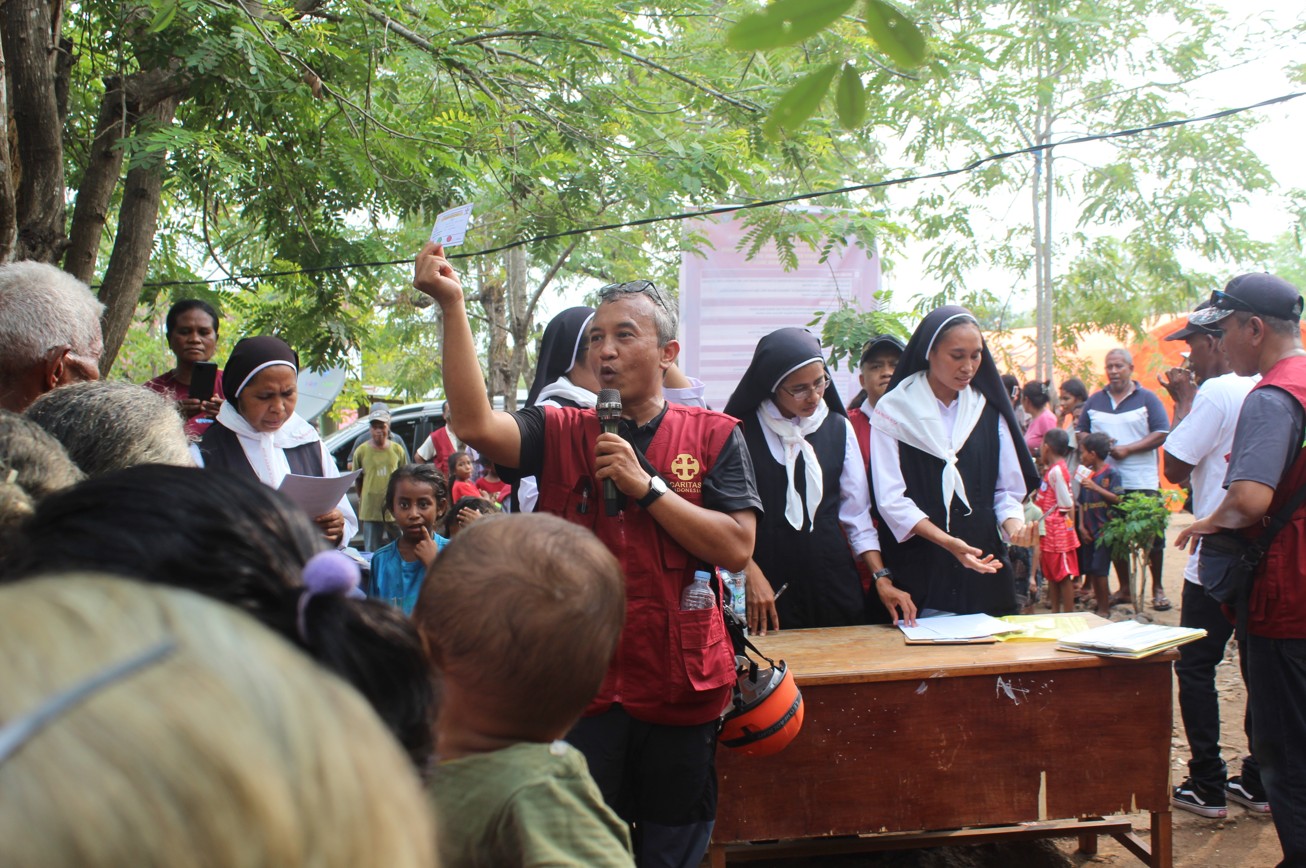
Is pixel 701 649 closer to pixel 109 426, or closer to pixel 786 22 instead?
pixel 109 426

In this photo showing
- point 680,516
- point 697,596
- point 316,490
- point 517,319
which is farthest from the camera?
point 517,319

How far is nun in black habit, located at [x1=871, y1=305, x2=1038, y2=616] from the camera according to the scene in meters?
4.15

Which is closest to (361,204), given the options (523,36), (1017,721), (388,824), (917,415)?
(523,36)

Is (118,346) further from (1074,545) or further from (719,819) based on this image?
(1074,545)

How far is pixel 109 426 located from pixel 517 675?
86 cm

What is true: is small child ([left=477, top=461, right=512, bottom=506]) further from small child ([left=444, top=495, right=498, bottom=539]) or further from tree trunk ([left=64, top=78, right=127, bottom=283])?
tree trunk ([left=64, top=78, right=127, bottom=283])

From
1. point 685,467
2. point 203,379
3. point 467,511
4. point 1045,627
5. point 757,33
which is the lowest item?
point 1045,627

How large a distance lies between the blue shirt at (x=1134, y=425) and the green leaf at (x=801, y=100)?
7.25 metres

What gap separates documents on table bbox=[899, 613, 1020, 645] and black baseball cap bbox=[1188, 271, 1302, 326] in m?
1.39

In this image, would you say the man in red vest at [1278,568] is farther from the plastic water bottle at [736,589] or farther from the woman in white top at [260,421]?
the woman in white top at [260,421]

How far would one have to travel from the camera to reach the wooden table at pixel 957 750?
3.39 meters

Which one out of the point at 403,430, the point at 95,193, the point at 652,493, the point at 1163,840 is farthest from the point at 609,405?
the point at 403,430

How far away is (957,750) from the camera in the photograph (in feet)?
A: 11.3

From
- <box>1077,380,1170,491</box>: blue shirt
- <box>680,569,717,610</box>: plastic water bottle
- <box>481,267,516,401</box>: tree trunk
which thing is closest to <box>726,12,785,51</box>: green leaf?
<box>680,569,717,610</box>: plastic water bottle
